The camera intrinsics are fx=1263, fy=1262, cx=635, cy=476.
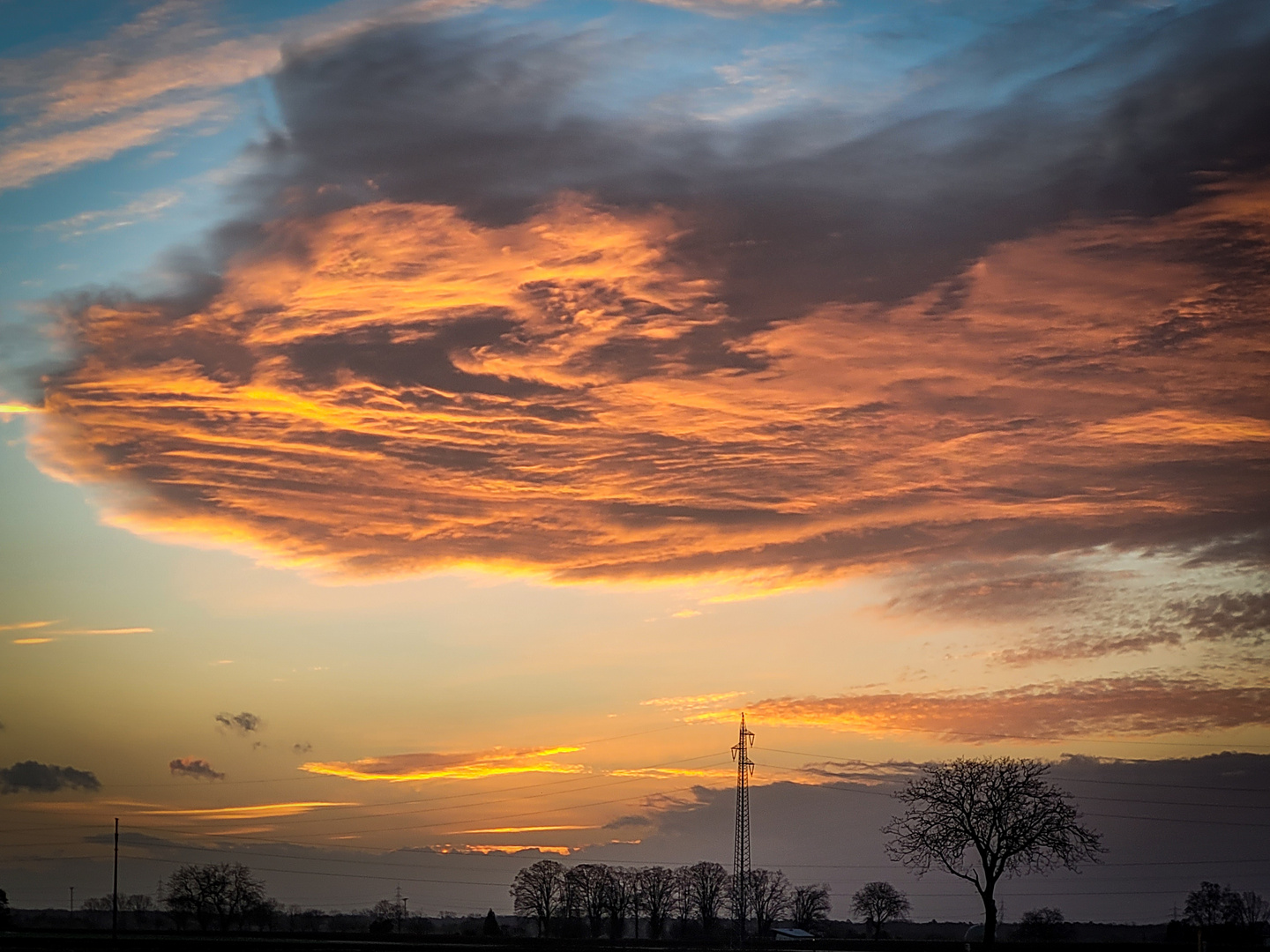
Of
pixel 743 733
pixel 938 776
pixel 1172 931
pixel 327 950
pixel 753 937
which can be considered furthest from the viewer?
pixel 1172 931

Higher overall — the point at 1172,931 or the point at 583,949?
the point at 583,949

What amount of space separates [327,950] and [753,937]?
291 ft

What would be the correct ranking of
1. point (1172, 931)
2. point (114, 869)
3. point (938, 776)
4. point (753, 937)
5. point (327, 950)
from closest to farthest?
1. point (327, 950)
2. point (938, 776)
3. point (114, 869)
4. point (753, 937)
5. point (1172, 931)

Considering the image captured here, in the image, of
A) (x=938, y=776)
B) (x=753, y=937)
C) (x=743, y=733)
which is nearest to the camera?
(x=938, y=776)

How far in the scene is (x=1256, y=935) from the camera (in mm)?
141750

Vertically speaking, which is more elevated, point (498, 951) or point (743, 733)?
point (743, 733)

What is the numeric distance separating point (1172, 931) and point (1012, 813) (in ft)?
318

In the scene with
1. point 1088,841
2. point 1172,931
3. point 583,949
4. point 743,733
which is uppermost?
point 743,733

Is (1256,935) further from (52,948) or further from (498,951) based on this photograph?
(52,948)

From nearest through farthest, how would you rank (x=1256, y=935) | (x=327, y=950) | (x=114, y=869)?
(x=327, y=950) → (x=114, y=869) → (x=1256, y=935)

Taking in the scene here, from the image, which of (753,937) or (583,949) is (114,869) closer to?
(583,949)

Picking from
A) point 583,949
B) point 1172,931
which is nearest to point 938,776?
point 583,949

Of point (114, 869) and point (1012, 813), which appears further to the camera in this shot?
point (114, 869)

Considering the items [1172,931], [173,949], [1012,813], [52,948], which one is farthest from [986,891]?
[1172,931]
